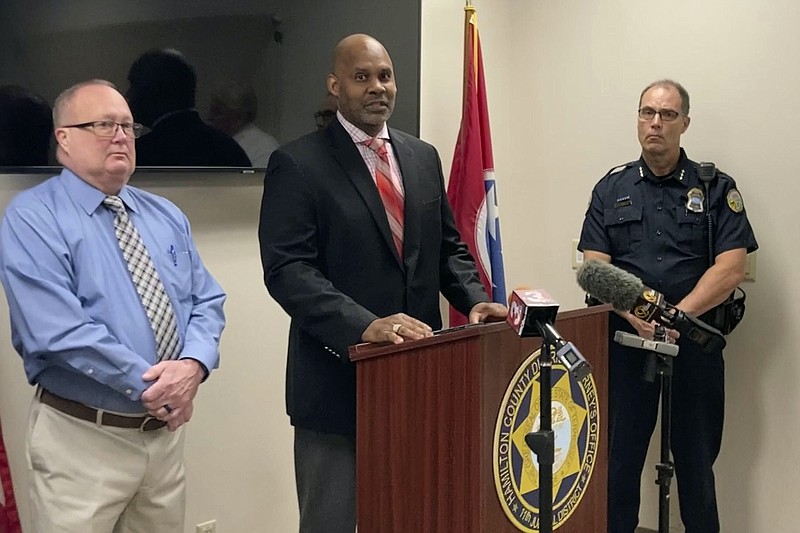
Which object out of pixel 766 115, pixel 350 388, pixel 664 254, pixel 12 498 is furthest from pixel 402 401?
pixel 766 115

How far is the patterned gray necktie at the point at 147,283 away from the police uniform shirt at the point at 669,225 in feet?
5.69

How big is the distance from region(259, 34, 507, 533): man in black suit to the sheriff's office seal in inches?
11.1

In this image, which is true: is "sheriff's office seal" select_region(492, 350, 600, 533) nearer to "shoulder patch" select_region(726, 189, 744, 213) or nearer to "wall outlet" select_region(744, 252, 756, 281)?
"shoulder patch" select_region(726, 189, 744, 213)

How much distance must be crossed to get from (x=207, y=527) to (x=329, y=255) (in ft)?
4.41

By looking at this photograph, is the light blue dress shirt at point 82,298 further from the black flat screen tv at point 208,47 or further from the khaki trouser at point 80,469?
the black flat screen tv at point 208,47

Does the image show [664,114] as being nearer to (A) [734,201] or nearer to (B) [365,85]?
(A) [734,201]

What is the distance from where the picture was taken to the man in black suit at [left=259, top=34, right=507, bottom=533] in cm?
200

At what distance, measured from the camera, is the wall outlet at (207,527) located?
9.55ft

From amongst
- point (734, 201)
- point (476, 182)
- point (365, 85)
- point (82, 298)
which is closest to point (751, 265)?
point (734, 201)

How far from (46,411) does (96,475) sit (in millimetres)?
190

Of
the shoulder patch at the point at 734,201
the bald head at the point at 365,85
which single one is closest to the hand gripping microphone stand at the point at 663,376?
the bald head at the point at 365,85

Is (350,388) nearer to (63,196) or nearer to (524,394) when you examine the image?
(524,394)

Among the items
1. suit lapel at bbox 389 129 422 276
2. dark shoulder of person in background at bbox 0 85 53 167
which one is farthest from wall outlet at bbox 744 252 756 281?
dark shoulder of person in background at bbox 0 85 53 167

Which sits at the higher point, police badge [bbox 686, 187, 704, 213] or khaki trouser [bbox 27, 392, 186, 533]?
police badge [bbox 686, 187, 704, 213]
